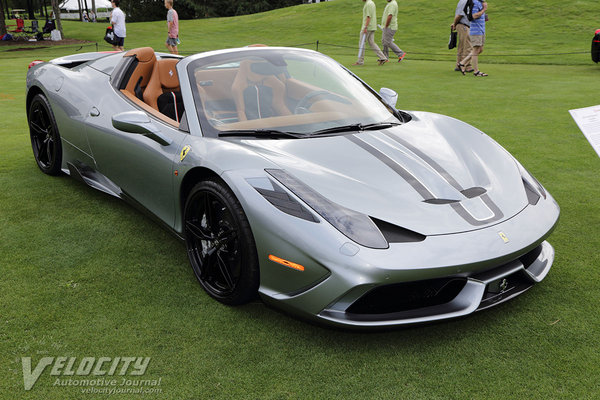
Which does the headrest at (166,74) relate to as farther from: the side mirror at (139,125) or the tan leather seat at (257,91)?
the side mirror at (139,125)

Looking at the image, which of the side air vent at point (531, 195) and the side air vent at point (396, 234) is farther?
the side air vent at point (531, 195)

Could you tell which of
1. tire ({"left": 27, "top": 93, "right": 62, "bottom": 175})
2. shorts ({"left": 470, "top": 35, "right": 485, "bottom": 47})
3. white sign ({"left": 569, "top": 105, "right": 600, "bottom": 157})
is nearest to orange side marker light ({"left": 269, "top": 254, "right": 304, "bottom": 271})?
white sign ({"left": 569, "top": 105, "right": 600, "bottom": 157})

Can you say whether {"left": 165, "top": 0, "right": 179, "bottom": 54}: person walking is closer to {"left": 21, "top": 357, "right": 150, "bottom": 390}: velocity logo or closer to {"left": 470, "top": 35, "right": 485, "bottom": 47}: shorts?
{"left": 470, "top": 35, "right": 485, "bottom": 47}: shorts

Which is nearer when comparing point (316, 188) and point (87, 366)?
point (87, 366)

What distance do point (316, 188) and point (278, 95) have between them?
3.83 ft

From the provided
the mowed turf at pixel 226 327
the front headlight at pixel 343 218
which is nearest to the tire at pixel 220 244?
the mowed turf at pixel 226 327

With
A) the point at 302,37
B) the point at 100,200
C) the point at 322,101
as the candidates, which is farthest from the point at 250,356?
the point at 302,37

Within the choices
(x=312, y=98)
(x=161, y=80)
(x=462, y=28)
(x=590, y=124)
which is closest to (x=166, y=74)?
(x=161, y=80)

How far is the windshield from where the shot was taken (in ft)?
10.1

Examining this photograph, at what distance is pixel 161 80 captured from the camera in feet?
13.8

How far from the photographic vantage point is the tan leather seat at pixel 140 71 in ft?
13.0

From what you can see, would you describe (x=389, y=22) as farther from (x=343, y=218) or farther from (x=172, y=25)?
(x=343, y=218)

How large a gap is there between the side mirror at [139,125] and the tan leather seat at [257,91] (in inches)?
19.1

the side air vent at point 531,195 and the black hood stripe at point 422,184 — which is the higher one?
the black hood stripe at point 422,184
